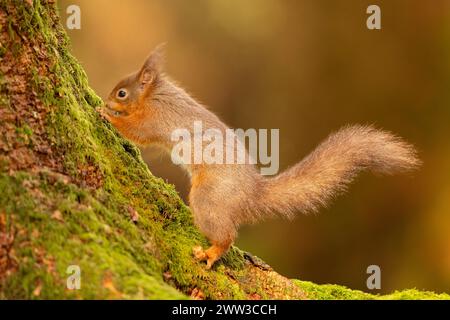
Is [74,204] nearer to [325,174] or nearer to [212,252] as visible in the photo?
[212,252]

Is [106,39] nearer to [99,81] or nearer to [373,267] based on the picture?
[99,81]

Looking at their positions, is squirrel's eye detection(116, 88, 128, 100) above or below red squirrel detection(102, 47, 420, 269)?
above

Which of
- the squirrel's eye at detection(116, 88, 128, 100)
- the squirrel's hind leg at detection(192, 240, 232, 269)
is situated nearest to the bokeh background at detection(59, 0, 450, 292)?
the squirrel's eye at detection(116, 88, 128, 100)

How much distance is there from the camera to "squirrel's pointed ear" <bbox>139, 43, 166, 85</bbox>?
162 inches

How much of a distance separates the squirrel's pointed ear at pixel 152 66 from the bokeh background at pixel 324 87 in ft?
9.94

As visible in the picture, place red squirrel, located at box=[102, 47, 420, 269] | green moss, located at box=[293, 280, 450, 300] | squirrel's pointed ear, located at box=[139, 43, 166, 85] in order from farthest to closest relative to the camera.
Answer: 1. squirrel's pointed ear, located at box=[139, 43, 166, 85]
2. green moss, located at box=[293, 280, 450, 300]
3. red squirrel, located at box=[102, 47, 420, 269]

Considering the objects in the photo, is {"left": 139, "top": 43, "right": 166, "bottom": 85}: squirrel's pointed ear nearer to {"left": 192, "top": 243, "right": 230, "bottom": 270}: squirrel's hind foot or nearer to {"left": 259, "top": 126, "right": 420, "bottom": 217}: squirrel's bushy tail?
{"left": 259, "top": 126, "right": 420, "bottom": 217}: squirrel's bushy tail

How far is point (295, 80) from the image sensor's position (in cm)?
884

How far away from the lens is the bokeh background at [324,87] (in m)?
7.64

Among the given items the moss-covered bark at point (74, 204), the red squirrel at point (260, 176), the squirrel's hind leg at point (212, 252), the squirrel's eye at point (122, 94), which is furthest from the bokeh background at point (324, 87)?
the squirrel's hind leg at point (212, 252)

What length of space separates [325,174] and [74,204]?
5.07 ft

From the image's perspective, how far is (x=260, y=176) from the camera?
371cm

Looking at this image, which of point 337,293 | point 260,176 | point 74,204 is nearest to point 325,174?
point 260,176

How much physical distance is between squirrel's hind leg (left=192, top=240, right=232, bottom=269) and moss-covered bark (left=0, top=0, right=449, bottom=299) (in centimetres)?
4
